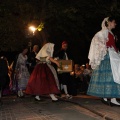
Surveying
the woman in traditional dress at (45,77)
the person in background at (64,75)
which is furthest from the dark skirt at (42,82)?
the person in background at (64,75)

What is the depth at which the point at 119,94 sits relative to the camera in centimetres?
612

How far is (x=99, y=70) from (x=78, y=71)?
6.78 m

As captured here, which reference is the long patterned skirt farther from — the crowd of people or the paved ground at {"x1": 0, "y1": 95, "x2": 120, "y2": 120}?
the paved ground at {"x1": 0, "y1": 95, "x2": 120, "y2": 120}

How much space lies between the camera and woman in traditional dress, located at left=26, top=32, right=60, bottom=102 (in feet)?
26.4

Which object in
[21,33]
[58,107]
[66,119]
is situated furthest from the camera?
[21,33]

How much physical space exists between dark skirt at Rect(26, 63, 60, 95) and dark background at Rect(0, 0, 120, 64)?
1.89 meters


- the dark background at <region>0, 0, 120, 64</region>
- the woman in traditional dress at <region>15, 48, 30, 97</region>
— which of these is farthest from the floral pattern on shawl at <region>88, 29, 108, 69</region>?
the woman in traditional dress at <region>15, 48, 30, 97</region>

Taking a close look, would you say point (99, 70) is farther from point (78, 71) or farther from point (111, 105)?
point (78, 71)

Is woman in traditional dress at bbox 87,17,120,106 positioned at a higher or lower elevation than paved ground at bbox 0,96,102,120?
higher

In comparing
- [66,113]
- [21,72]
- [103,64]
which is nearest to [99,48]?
[103,64]

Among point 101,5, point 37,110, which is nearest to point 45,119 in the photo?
point 37,110

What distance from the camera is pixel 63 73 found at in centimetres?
930

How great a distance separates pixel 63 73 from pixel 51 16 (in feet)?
13.0

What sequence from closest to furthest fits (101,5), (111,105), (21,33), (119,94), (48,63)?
1. (119,94)
2. (111,105)
3. (48,63)
4. (101,5)
5. (21,33)
